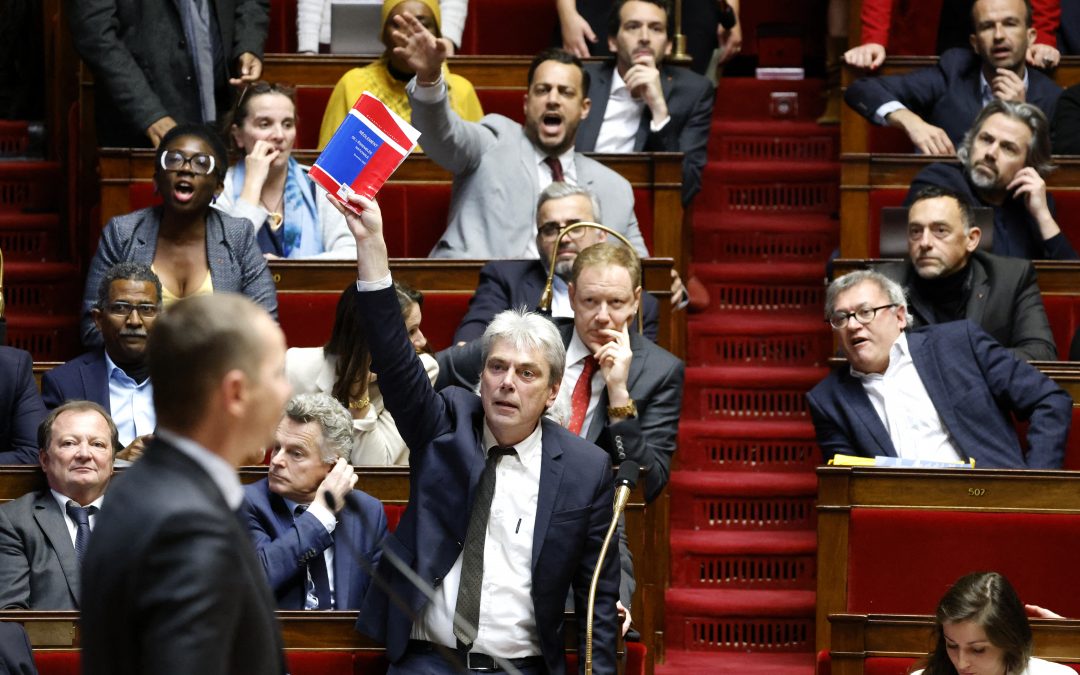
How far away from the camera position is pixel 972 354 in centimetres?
296

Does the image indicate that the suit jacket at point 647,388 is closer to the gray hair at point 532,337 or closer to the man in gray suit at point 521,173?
the gray hair at point 532,337

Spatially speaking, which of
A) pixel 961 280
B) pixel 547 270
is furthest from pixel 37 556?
pixel 961 280

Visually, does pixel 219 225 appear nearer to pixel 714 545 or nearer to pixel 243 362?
pixel 714 545

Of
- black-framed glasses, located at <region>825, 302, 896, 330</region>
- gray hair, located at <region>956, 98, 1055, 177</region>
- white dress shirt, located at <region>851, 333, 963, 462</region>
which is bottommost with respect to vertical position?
white dress shirt, located at <region>851, 333, 963, 462</region>

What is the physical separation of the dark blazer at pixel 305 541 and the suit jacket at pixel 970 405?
0.83 metres

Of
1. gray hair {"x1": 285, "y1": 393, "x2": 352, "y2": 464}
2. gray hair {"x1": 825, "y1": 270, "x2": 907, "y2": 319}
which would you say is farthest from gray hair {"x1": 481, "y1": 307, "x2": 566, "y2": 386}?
gray hair {"x1": 825, "y1": 270, "x2": 907, "y2": 319}

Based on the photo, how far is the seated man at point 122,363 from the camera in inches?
113

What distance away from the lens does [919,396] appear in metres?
2.93

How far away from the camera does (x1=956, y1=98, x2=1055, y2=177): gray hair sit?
350 centimetres

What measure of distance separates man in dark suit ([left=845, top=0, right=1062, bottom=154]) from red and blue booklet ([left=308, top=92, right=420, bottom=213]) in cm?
192

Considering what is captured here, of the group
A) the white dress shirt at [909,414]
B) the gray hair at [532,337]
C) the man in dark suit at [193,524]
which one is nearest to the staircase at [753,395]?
the white dress shirt at [909,414]

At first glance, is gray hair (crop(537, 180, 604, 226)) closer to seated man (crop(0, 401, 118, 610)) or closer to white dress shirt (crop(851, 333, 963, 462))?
white dress shirt (crop(851, 333, 963, 462))

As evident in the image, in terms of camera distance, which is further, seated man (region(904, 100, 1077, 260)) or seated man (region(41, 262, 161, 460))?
seated man (region(904, 100, 1077, 260))

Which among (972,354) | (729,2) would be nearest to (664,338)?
(972,354)
